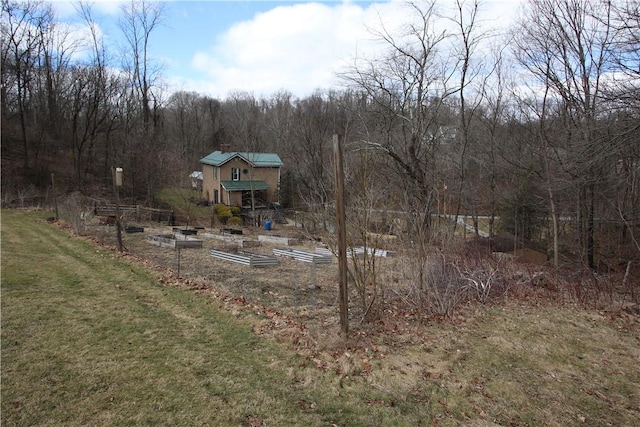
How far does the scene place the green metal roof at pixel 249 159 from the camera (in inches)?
1327

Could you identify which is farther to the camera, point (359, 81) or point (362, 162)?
point (359, 81)

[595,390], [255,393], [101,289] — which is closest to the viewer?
[255,393]

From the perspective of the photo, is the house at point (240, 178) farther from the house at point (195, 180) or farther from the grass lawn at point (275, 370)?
the grass lawn at point (275, 370)

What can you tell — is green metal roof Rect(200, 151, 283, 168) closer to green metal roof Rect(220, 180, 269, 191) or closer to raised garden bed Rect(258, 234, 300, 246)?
green metal roof Rect(220, 180, 269, 191)

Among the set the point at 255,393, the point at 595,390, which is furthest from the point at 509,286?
the point at 255,393

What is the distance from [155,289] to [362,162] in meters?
4.81

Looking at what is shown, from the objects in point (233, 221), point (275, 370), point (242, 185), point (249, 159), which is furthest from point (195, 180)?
point (275, 370)

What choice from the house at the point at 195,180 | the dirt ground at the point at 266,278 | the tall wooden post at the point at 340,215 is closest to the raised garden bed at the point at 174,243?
the dirt ground at the point at 266,278

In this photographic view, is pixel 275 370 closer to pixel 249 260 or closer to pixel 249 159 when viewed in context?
pixel 249 260

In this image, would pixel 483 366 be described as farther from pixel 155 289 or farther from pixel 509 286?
pixel 155 289

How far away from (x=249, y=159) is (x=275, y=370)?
99.1 ft

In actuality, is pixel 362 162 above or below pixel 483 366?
above

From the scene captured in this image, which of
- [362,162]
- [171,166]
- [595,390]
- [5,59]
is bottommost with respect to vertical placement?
[595,390]

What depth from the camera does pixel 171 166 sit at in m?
A: 32.1
